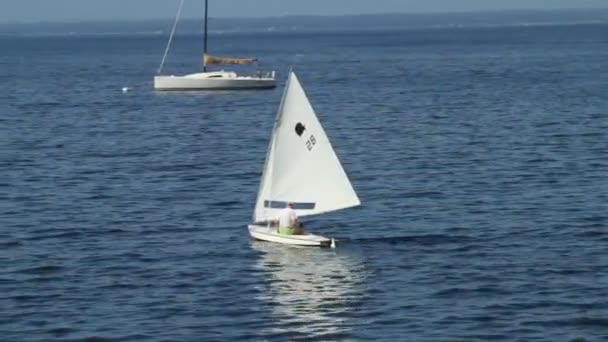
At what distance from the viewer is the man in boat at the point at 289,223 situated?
5441 cm

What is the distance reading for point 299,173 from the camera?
5659 centimetres

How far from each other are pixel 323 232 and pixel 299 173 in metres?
3.58

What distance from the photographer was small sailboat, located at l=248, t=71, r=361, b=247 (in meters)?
56.0

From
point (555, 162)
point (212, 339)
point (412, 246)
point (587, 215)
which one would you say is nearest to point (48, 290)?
point (212, 339)

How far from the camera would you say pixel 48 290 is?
49.9 m

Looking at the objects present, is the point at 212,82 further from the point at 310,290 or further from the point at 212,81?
the point at 310,290

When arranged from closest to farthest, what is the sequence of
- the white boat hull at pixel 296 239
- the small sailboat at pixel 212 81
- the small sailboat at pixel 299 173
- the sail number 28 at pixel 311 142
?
the white boat hull at pixel 296 239 < the small sailboat at pixel 299 173 < the sail number 28 at pixel 311 142 < the small sailboat at pixel 212 81

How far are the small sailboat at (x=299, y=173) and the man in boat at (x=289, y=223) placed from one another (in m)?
0.81

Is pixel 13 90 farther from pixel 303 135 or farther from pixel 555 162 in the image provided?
pixel 303 135

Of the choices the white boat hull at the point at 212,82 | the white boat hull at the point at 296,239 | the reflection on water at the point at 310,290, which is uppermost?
the white boat hull at the point at 212,82

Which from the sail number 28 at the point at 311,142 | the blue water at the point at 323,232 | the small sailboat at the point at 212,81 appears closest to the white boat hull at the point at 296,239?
the blue water at the point at 323,232

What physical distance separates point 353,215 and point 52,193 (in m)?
16.5

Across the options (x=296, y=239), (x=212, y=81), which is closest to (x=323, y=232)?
(x=296, y=239)

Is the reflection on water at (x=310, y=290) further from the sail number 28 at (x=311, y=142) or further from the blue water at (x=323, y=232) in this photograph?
the sail number 28 at (x=311, y=142)
